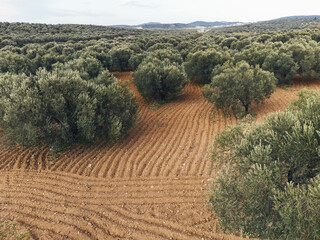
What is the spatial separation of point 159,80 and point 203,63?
9.80 metres

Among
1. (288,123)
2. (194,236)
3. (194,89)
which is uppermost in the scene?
(288,123)

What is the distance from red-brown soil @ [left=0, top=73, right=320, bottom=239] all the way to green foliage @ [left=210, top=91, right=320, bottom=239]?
180cm

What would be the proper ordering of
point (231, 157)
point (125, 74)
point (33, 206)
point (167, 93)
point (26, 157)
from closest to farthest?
point (231, 157), point (33, 206), point (26, 157), point (167, 93), point (125, 74)

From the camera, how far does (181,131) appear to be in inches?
696

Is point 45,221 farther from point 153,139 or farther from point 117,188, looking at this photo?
point 153,139

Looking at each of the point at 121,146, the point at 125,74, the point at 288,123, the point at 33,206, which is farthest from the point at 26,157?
the point at 125,74

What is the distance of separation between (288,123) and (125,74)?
1385 inches

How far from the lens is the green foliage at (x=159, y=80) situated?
80.6 feet

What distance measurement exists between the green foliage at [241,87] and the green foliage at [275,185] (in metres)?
11.4

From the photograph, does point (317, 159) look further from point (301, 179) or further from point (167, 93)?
point (167, 93)

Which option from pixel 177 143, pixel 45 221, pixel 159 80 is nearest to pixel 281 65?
pixel 159 80

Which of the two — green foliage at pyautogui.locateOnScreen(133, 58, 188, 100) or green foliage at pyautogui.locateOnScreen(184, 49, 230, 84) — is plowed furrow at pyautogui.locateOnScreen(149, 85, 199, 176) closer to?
green foliage at pyautogui.locateOnScreen(133, 58, 188, 100)

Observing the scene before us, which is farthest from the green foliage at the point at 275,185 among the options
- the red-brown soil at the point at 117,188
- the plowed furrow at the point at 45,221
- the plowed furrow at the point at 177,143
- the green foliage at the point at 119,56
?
the green foliage at the point at 119,56

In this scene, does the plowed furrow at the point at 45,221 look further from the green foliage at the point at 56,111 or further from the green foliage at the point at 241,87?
the green foliage at the point at 241,87
